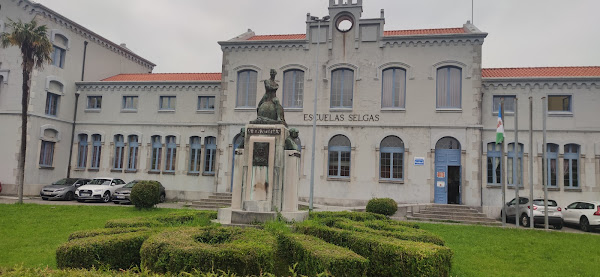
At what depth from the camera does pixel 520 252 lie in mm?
11250

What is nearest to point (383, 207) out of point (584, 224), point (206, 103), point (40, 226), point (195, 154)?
point (584, 224)

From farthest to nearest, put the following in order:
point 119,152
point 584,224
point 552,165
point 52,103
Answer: point 119,152, point 52,103, point 552,165, point 584,224

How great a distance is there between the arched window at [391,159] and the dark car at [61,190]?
59.0ft

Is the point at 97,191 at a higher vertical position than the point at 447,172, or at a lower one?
lower

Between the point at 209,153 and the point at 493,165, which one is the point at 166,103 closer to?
the point at 209,153

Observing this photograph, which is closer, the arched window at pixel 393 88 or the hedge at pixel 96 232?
the hedge at pixel 96 232

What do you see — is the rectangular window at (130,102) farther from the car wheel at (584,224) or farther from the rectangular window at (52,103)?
the car wheel at (584,224)

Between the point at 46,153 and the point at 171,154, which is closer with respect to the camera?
the point at 46,153

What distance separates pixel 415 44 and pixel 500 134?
24.1 ft

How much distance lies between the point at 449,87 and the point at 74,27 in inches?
955

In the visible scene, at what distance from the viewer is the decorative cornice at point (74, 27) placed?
25500mm

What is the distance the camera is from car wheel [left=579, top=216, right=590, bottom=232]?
18.5 metres

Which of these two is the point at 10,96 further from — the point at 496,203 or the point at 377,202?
the point at 496,203

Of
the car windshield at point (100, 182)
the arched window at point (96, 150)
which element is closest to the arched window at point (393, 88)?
the car windshield at point (100, 182)
